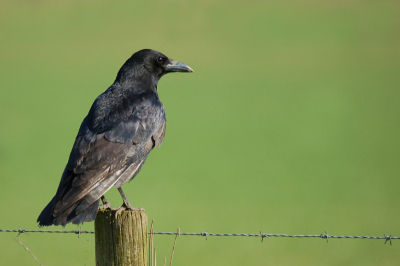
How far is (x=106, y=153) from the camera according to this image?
Result: 4.59 meters

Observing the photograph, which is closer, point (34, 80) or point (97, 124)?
point (97, 124)

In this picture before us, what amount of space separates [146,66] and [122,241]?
117 inches

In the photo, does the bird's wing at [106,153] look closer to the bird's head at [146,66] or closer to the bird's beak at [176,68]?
the bird's head at [146,66]

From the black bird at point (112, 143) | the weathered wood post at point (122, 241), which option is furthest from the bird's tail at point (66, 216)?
the weathered wood post at point (122, 241)

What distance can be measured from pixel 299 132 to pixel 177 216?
9365mm

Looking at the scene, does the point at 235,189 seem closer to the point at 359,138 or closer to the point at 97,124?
the point at 359,138

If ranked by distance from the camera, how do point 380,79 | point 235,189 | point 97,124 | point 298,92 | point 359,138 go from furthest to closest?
point 380,79 < point 298,92 < point 359,138 < point 235,189 < point 97,124

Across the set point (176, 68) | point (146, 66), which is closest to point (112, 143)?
point (146, 66)

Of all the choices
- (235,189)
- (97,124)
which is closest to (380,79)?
(235,189)

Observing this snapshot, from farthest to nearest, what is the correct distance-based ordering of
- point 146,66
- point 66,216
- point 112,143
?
point 146,66 < point 112,143 < point 66,216

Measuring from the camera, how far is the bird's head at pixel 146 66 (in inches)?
232

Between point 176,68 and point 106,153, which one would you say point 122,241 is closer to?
point 106,153

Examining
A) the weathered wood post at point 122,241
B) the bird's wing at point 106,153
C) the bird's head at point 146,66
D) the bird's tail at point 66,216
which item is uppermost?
the bird's head at point 146,66

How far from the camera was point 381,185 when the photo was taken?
16.0 meters
